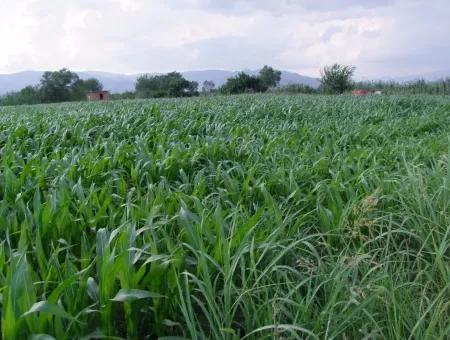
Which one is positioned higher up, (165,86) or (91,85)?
(91,85)

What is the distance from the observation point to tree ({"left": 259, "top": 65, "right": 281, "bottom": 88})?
1533 inches

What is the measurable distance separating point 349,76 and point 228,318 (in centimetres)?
3114

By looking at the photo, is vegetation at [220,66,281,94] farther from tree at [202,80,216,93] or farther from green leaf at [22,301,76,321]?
green leaf at [22,301,76,321]

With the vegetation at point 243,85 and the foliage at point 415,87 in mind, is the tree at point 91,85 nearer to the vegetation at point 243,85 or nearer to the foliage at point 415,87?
the vegetation at point 243,85

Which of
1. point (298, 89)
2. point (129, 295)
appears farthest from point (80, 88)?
point (129, 295)

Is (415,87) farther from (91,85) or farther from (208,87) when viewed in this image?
(91,85)

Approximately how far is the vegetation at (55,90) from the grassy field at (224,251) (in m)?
32.2

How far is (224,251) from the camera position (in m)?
1.52

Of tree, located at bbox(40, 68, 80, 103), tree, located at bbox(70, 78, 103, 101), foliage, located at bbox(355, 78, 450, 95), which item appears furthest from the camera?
tree, located at bbox(70, 78, 103, 101)

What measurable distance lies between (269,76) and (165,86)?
9.10m

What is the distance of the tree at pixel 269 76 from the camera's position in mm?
38938

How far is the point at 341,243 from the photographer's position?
1984 millimetres

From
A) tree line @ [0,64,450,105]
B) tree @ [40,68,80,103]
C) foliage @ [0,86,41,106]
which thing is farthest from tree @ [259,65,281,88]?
foliage @ [0,86,41,106]

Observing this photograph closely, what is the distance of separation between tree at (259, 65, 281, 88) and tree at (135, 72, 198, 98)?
6.59m
